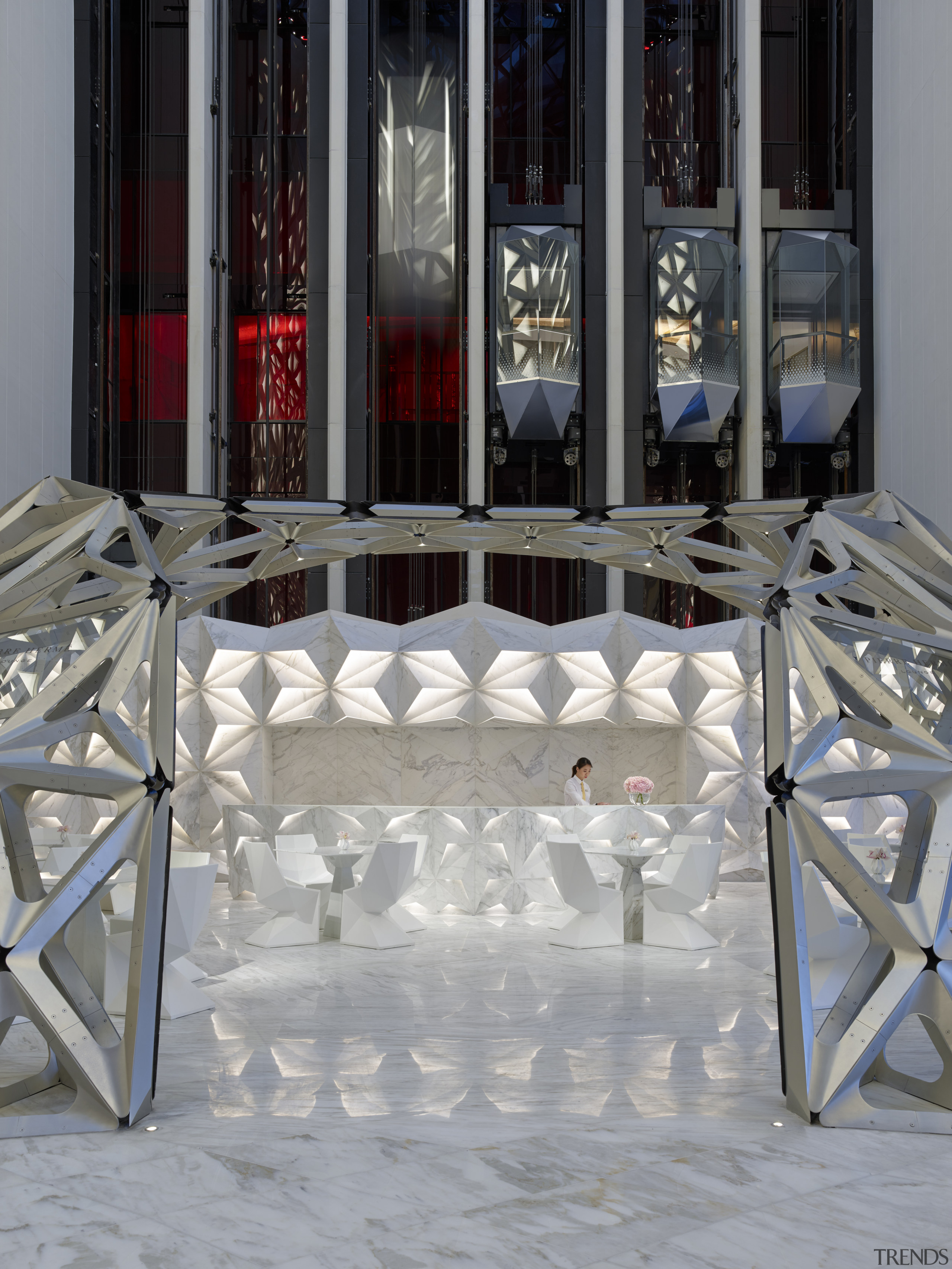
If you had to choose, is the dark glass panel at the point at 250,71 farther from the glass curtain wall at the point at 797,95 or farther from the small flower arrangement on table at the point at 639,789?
the small flower arrangement on table at the point at 639,789

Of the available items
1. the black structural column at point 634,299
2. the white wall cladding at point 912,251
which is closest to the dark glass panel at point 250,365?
the black structural column at point 634,299

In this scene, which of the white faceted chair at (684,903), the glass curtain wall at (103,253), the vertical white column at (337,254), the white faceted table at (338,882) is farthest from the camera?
the vertical white column at (337,254)

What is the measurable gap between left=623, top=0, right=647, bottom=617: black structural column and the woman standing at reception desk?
4.03 meters

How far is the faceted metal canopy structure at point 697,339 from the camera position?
563 inches

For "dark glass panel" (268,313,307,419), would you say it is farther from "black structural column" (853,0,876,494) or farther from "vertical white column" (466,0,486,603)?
"black structural column" (853,0,876,494)

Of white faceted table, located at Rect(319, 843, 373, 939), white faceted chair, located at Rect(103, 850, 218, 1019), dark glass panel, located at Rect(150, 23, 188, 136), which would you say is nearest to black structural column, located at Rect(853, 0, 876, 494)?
white faceted table, located at Rect(319, 843, 373, 939)

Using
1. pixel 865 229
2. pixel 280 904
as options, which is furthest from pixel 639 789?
pixel 865 229

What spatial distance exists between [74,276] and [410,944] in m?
10.1

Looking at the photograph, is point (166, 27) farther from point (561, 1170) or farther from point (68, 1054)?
point (561, 1170)

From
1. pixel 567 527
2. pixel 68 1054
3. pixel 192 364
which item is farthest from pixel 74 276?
pixel 68 1054

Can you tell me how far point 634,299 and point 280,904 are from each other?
9942mm

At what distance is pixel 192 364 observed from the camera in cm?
1403

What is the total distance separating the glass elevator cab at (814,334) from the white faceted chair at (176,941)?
34.6 ft

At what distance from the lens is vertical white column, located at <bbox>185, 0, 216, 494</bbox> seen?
1399 cm
